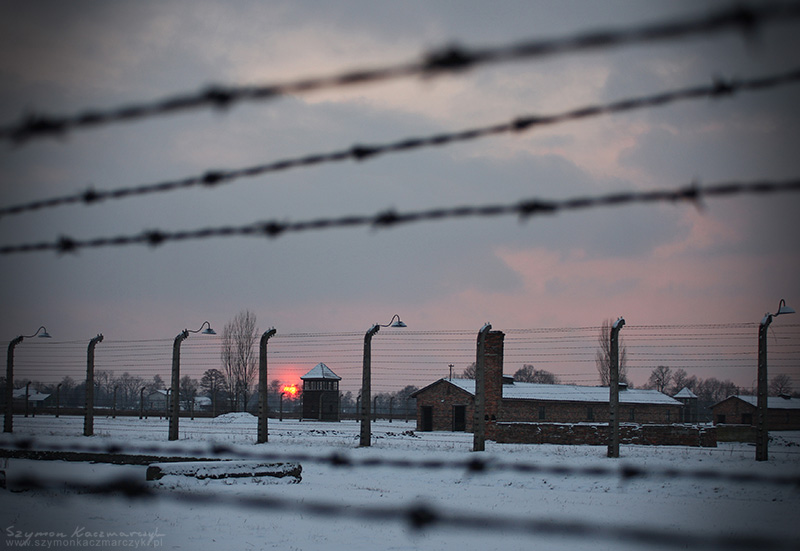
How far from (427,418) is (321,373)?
1394 centimetres

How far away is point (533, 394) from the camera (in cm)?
4062

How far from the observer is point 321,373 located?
52.4 metres

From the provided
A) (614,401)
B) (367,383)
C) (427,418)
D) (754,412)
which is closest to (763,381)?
(614,401)

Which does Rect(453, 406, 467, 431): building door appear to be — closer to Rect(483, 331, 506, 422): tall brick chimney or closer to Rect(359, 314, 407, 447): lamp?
Rect(483, 331, 506, 422): tall brick chimney

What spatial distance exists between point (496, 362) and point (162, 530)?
58.4 feet

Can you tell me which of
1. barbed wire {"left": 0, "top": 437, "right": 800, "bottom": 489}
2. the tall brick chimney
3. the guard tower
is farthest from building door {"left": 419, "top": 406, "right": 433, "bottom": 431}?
barbed wire {"left": 0, "top": 437, "right": 800, "bottom": 489}

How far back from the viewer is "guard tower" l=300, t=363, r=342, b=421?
5100cm

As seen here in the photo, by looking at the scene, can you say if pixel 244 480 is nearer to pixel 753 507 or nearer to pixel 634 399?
pixel 753 507

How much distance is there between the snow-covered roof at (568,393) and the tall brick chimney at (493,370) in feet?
49.4

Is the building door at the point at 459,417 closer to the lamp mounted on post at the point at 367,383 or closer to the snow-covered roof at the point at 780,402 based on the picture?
the lamp mounted on post at the point at 367,383

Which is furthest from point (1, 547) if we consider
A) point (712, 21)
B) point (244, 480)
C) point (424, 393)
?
point (424, 393)

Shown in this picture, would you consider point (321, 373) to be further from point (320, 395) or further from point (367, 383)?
point (367, 383)

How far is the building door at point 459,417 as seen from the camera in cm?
3959

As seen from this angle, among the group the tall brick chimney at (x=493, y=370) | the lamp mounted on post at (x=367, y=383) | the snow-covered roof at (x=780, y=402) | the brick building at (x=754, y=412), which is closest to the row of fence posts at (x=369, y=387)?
the lamp mounted on post at (x=367, y=383)
